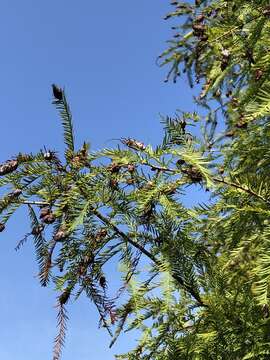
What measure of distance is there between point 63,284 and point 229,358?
1.14 metres

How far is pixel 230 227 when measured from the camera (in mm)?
3336

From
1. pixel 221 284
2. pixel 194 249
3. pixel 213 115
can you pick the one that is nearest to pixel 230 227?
pixel 221 284

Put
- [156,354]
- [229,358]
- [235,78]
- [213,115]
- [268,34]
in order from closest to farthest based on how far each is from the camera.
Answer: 1. [229,358]
2. [156,354]
3. [268,34]
4. [235,78]
5. [213,115]

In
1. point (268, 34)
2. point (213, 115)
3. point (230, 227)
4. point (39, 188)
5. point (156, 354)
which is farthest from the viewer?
point (213, 115)

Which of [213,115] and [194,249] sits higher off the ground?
[213,115]

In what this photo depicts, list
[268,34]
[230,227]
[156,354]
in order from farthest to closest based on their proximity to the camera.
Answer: [268,34] < [230,227] < [156,354]

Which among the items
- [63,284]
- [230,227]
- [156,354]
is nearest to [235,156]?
[230,227]

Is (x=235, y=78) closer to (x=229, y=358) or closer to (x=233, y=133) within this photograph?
(x=233, y=133)

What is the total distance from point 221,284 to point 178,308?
460 millimetres

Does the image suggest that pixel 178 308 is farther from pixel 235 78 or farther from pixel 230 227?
pixel 235 78

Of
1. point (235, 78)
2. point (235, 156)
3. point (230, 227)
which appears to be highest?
point (235, 78)

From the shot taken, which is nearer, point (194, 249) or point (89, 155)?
point (89, 155)

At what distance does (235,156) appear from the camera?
4.05 m

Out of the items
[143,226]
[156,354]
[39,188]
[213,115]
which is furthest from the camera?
[213,115]
